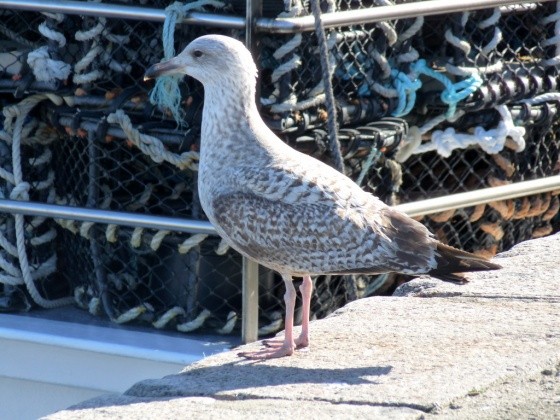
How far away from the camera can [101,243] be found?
16.6 ft

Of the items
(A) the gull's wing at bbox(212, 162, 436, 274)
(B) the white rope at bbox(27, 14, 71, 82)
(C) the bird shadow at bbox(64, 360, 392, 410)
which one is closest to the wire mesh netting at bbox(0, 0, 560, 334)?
(B) the white rope at bbox(27, 14, 71, 82)

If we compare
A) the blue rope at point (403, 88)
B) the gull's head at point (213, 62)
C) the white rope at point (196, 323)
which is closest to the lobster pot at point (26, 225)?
the white rope at point (196, 323)

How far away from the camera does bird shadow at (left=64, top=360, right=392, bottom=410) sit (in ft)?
10.5

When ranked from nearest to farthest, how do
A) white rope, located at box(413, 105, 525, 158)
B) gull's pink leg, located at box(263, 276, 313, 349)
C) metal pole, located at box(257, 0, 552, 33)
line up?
gull's pink leg, located at box(263, 276, 313, 349) → metal pole, located at box(257, 0, 552, 33) → white rope, located at box(413, 105, 525, 158)

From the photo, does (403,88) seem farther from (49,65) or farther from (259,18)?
(49,65)

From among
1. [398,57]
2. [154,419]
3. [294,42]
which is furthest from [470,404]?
[398,57]

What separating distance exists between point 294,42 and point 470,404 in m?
1.89

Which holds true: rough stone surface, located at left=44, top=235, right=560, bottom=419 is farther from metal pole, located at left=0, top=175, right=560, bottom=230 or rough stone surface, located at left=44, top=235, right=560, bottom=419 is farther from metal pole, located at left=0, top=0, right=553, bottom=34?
metal pole, located at left=0, top=0, right=553, bottom=34

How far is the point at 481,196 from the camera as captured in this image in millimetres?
5219

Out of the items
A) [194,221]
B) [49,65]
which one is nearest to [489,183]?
[194,221]

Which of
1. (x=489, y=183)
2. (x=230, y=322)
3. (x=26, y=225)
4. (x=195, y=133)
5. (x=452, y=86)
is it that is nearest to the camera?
(x=195, y=133)

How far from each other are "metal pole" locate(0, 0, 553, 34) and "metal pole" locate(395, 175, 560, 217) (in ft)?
2.50

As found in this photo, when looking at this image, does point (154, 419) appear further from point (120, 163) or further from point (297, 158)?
point (120, 163)

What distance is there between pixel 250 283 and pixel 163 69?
0.87 meters
